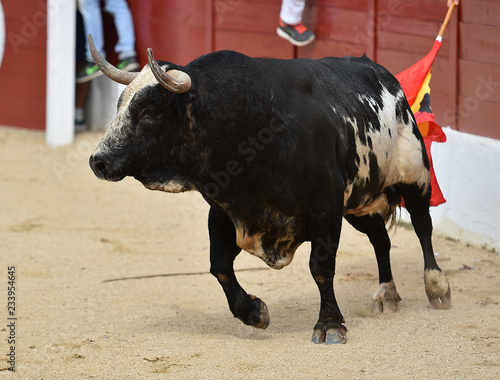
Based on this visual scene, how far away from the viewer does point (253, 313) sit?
390 cm

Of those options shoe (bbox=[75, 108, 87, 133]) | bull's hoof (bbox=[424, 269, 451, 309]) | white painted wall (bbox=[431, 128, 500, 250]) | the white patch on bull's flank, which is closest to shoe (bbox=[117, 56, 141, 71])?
shoe (bbox=[75, 108, 87, 133])

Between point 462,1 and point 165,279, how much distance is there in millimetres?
2409

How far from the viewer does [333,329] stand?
148 inches

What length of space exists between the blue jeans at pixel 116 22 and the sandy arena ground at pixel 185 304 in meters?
1.61

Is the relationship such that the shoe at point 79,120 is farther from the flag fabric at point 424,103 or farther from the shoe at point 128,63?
the flag fabric at point 424,103

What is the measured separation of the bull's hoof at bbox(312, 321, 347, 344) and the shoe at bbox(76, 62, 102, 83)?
499 centimetres

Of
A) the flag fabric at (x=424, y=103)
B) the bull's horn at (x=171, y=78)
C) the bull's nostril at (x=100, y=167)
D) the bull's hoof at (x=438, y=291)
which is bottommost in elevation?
A: the bull's hoof at (x=438, y=291)

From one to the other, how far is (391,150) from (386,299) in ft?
2.30

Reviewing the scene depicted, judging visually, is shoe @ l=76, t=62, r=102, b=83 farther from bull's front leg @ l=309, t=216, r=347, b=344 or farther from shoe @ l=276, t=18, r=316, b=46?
bull's front leg @ l=309, t=216, r=347, b=344

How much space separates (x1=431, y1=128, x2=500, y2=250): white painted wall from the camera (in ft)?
17.3

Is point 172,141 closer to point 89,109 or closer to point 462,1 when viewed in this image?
point 462,1

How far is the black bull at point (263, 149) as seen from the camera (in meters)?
3.45

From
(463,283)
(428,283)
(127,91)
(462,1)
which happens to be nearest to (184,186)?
(127,91)

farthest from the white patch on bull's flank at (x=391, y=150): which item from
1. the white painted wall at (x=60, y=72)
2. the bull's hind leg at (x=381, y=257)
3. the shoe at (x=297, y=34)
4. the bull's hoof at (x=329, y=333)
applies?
the white painted wall at (x=60, y=72)
